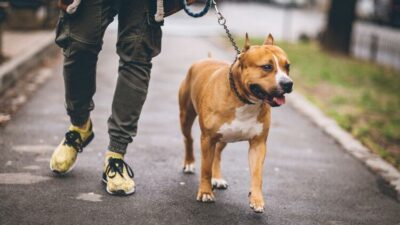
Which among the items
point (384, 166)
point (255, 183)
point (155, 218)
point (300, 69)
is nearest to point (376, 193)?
point (384, 166)

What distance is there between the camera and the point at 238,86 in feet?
12.1

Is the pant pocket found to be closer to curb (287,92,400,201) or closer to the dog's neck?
the dog's neck

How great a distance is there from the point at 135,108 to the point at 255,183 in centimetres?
93

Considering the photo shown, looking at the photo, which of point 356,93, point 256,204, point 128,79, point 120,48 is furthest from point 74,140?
point 356,93

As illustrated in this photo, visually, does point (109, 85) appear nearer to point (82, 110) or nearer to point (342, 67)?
point (82, 110)

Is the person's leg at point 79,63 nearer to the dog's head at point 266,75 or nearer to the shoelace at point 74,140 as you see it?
the shoelace at point 74,140

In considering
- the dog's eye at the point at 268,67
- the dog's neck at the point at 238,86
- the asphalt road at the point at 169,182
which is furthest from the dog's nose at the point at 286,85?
the asphalt road at the point at 169,182

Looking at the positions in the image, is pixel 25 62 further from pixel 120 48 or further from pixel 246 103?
pixel 246 103

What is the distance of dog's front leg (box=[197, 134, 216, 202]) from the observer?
3865mm

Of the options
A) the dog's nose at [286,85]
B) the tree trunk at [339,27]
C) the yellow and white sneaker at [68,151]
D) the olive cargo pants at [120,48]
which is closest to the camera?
the dog's nose at [286,85]

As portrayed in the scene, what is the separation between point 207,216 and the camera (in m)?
3.63

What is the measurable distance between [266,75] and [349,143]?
276 cm

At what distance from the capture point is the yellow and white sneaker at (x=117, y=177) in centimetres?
387

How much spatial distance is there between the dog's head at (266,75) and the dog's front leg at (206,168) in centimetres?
44
